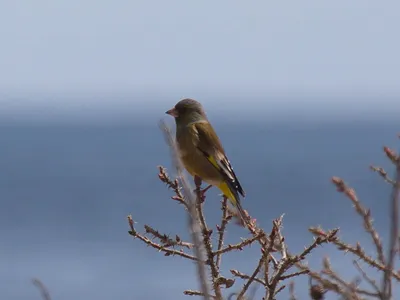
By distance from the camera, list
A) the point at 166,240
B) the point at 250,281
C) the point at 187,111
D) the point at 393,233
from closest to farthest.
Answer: the point at 393,233
the point at 250,281
the point at 166,240
the point at 187,111

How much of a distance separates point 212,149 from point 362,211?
12.3 ft

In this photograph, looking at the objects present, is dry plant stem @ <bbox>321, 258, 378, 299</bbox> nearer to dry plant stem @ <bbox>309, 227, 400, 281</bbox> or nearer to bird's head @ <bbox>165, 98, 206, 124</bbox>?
dry plant stem @ <bbox>309, 227, 400, 281</bbox>

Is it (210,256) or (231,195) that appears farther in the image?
(231,195)

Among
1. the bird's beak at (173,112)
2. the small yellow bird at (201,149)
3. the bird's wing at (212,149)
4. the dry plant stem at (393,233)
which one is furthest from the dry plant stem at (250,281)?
the bird's beak at (173,112)

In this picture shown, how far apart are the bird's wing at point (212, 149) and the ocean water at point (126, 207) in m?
4.83

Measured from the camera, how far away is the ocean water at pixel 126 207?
41750 millimetres

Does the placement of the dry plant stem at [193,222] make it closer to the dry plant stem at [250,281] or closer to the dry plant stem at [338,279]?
the dry plant stem at [338,279]

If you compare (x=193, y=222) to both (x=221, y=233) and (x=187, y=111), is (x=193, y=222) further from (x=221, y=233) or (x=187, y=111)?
(x=187, y=111)

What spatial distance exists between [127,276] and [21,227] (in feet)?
82.2

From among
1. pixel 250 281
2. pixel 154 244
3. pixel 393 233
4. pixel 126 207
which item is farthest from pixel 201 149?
pixel 126 207

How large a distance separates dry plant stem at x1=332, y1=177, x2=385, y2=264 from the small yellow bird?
3.01 m

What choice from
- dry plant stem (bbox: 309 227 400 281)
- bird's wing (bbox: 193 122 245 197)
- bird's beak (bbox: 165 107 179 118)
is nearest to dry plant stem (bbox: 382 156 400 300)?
dry plant stem (bbox: 309 227 400 281)

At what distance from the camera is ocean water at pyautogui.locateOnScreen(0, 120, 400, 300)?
4175 centimetres

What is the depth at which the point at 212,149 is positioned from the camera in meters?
6.71
